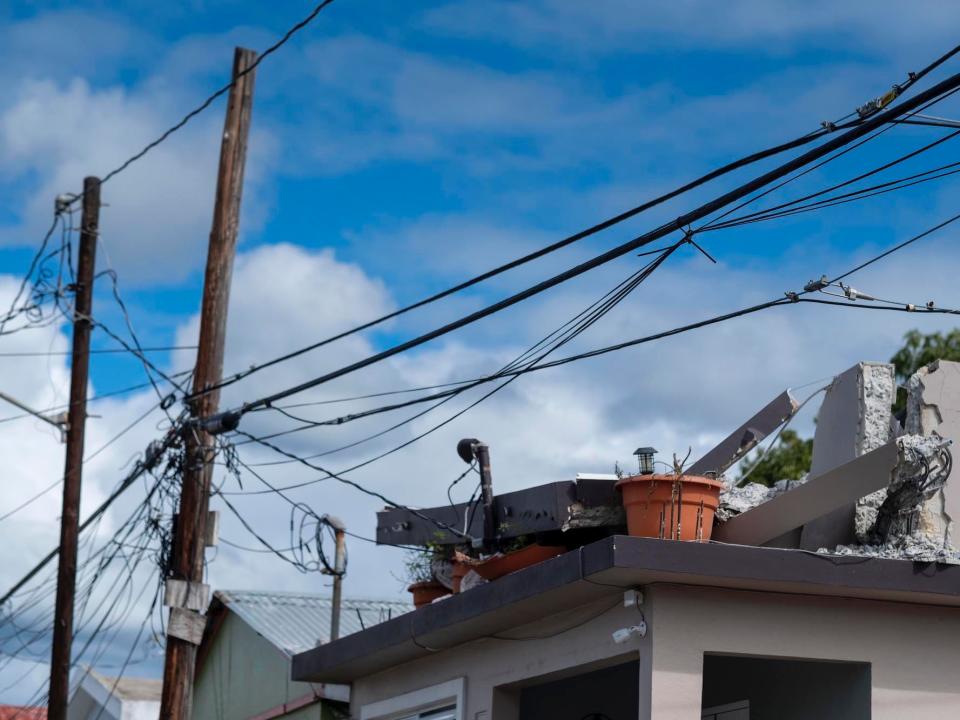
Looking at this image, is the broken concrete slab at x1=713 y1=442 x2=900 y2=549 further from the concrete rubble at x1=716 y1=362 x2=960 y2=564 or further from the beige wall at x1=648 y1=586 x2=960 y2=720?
the beige wall at x1=648 y1=586 x2=960 y2=720

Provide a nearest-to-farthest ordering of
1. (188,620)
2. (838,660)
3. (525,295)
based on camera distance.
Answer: (838,660) → (525,295) → (188,620)

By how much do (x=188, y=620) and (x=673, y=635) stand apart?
5702 millimetres

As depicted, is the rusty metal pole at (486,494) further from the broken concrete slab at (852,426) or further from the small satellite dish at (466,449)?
the broken concrete slab at (852,426)

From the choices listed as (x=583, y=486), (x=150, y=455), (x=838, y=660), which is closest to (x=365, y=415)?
(x=150, y=455)

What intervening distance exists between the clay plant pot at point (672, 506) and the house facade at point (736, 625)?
50cm

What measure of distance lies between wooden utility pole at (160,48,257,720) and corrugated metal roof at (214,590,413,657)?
3.58m

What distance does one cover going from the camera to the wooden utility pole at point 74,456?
54.7 feet

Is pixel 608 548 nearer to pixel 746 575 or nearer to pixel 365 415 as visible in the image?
pixel 746 575

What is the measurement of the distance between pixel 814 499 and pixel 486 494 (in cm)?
312

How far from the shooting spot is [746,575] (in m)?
9.77

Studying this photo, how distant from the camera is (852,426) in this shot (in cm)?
1148

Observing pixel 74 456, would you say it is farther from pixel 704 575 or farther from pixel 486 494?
pixel 704 575

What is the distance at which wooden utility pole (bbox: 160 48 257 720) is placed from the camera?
13.8 meters

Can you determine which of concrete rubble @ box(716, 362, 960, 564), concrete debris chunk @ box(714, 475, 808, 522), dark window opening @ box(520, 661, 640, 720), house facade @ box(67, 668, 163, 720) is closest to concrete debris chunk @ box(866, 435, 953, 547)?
concrete rubble @ box(716, 362, 960, 564)
